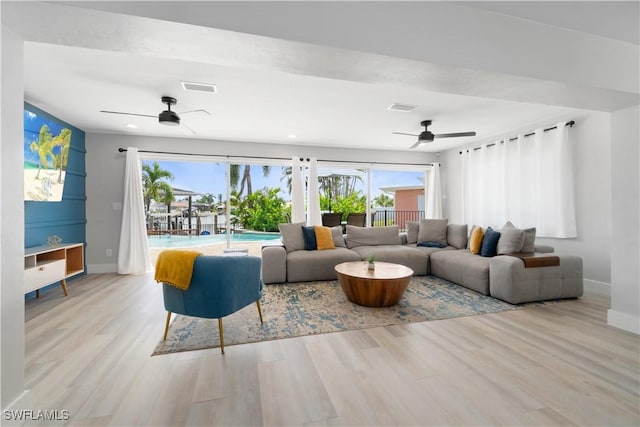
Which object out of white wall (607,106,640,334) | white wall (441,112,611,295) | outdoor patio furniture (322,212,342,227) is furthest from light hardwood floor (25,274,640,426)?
outdoor patio furniture (322,212,342,227)

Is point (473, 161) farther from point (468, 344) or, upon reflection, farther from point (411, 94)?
point (468, 344)

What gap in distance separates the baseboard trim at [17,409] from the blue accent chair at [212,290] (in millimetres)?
915

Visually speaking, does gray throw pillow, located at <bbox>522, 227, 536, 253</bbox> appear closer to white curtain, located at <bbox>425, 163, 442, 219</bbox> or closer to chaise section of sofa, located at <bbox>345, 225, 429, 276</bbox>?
chaise section of sofa, located at <bbox>345, 225, 429, 276</bbox>

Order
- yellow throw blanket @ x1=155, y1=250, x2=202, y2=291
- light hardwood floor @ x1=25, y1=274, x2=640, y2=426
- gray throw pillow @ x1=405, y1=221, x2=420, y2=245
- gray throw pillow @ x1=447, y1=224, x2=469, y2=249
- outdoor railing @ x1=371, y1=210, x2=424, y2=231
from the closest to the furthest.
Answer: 1. light hardwood floor @ x1=25, y1=274, x2=640, y2=426
2. yellow throw blanket @ x1=155, y1=250, x2=202, y2=291
3. gray throw pillow @ x1=447, y1=224, x2=469, y2=249
4. gray throw pillow @ x1=405, y1=221, x2=420, y2=245
5. outdoor railing @ x1=371, y1=210, x2=424, y2=231

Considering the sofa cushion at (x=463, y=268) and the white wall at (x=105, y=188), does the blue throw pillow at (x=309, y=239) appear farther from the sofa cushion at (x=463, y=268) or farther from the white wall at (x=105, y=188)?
the white wall at (x=105, y=188)

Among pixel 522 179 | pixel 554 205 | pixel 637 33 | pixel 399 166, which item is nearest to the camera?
pixel 637 33

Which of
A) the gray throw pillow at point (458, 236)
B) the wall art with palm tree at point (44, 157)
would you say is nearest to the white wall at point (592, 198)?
the gray throw pillow at point (458, 236)

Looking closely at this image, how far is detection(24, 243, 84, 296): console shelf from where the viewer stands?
3.14 meters

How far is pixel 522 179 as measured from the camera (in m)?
4.68

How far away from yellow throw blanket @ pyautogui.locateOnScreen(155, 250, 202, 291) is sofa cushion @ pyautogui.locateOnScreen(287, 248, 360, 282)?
2.19 meters

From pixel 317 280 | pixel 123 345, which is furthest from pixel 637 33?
pixel 123 345

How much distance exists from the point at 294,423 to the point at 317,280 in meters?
2.91

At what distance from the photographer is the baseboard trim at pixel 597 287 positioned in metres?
3.63

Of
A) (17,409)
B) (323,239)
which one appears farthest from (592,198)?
(17,409)
